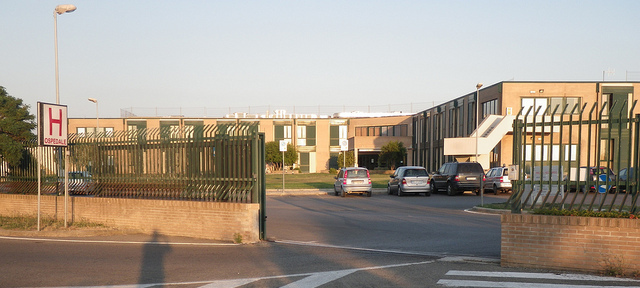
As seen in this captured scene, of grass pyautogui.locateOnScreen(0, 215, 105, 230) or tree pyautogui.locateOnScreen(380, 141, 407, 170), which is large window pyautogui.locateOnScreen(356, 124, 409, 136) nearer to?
tree pyautogui.locateOnScreen(380, 141, 407, 170)

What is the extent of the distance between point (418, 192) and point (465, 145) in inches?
524

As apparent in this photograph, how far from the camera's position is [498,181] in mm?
29531

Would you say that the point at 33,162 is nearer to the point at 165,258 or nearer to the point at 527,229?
the point at 165,258

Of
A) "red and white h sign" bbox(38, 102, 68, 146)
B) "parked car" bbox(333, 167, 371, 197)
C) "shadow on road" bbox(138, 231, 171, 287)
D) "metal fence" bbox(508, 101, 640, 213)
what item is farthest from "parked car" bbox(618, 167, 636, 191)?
"parked car" bbox(333, 167, 371, 197)

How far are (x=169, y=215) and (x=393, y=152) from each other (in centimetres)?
5380

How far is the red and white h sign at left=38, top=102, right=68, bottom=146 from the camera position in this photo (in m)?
14.0

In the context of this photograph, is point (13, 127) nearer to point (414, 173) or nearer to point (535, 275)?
point (535, 275)

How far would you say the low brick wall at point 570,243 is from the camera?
25.5 ft

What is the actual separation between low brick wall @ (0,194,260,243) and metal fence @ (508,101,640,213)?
17.5 feet

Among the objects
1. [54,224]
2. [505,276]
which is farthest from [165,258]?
[54,224]

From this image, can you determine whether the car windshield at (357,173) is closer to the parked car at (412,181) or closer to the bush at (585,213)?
the parked car at (412,181)

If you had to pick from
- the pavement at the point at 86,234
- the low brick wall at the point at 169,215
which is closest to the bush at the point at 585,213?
the low brick wall at the point at 169,215

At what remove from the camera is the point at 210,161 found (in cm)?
1289

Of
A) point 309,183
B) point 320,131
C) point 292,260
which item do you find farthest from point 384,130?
point 292,260
